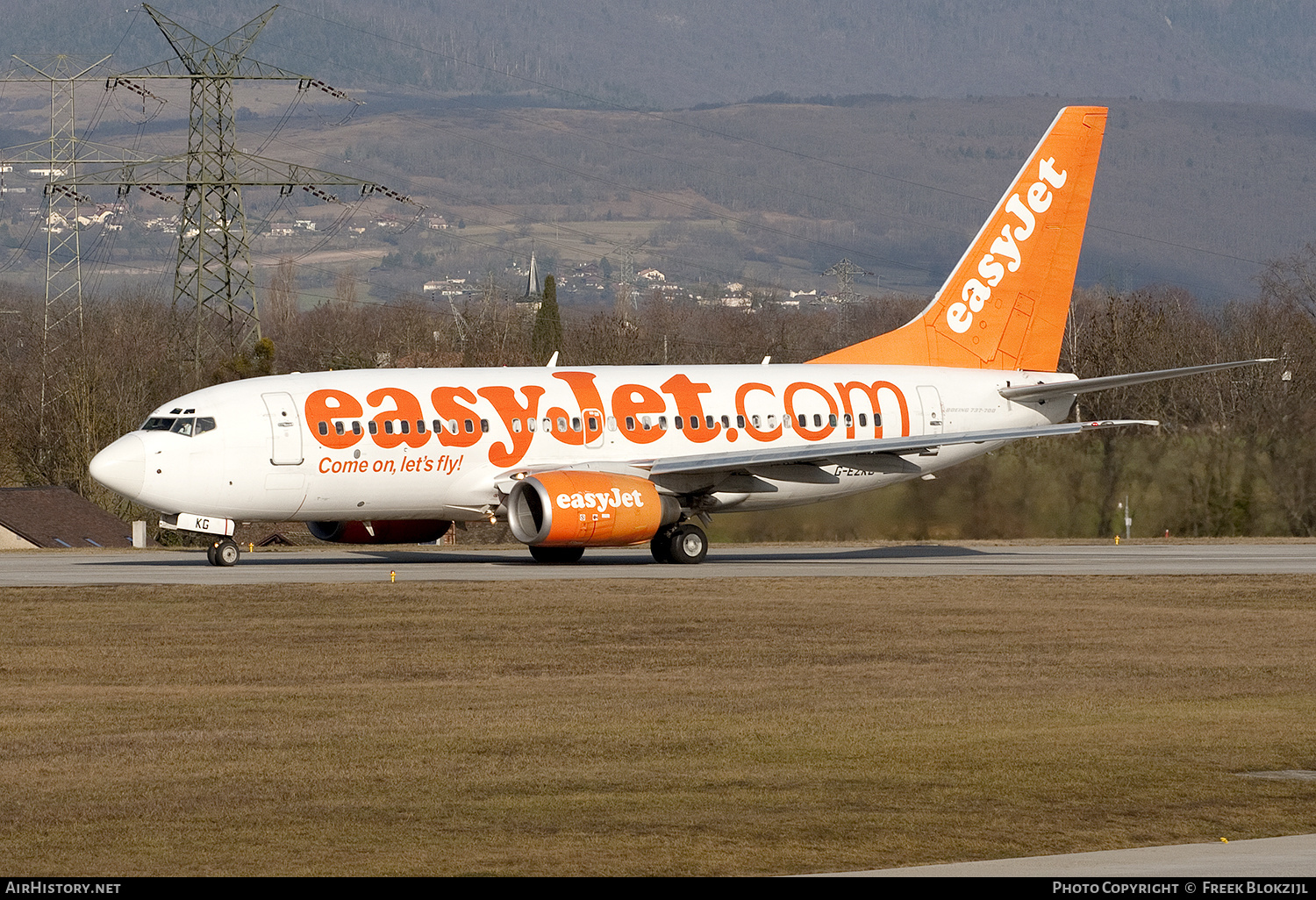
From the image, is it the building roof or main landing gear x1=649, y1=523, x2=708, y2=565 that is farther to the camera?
the building roof

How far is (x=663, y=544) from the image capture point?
127 feet

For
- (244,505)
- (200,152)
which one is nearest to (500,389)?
(244,505)

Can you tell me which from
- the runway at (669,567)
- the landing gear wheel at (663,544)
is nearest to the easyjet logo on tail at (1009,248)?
the runway at (669,567)

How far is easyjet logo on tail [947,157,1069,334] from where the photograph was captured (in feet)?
143

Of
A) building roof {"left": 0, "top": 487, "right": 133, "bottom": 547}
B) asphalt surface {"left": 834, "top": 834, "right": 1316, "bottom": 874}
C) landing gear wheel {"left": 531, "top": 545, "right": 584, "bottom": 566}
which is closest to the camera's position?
asphalt surface {"left": 834, "top": 834, "right": 1316, "bottom": 874}

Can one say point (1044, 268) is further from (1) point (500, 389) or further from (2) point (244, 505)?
(2) point (244, 505)

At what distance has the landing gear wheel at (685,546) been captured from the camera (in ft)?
126

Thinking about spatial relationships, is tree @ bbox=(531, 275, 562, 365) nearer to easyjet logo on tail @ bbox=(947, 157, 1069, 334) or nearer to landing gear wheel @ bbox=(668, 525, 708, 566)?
easyjet logo on tail @ bbox=(947, 157, 1069, 334)

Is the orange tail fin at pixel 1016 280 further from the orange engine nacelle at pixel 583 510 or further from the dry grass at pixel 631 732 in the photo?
the dry grass at pixel 631 732

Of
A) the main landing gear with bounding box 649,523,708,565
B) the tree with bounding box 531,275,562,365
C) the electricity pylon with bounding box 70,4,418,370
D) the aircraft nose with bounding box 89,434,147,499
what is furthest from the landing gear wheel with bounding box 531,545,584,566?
the tree with bounding box 531,275,562,365

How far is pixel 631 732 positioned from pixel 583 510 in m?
18.5

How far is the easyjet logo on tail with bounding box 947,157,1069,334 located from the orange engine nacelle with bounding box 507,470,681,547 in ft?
34.3

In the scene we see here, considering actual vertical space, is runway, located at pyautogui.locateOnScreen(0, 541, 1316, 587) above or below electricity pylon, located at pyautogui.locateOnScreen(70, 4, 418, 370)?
below

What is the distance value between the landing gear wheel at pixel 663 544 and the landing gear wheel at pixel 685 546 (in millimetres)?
41
